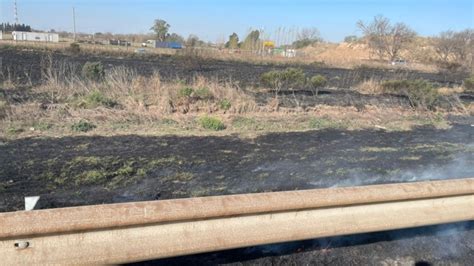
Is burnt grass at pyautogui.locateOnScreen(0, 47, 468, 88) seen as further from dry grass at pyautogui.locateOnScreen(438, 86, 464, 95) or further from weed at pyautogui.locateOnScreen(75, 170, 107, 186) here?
weed at pyautogui.locateOnScreen(75, 170, 107, 186)

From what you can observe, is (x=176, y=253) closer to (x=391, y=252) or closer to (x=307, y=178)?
(x=391, y=252)

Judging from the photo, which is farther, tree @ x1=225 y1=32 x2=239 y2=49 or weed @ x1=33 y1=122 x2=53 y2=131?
tree @ x1=225 y1=32 x2=239 y2=49

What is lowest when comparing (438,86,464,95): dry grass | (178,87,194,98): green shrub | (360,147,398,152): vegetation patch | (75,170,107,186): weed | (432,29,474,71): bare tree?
(360,147,398,152): vegetation patch

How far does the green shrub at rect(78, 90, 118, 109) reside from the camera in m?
11.0

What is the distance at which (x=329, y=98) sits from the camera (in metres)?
17.8

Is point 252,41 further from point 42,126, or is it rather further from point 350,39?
point 42,126

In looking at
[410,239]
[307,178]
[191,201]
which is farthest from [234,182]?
[191,201]

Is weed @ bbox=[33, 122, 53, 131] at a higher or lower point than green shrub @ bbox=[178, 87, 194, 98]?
lower

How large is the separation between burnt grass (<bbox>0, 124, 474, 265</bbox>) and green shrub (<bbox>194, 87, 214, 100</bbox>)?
399 cm

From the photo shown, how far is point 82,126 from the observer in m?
9.17

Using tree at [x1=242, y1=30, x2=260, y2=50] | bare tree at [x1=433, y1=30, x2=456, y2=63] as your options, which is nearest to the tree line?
tree at [x1=242, y1=30, x2=260, y2=50]

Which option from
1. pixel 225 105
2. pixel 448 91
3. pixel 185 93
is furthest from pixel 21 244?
pixel 448 91

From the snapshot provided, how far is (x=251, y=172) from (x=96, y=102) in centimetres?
618

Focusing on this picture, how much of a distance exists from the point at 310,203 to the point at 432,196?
1198 mm
